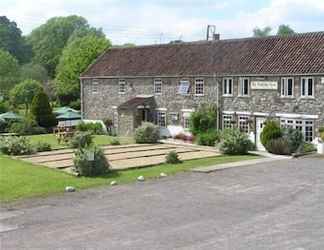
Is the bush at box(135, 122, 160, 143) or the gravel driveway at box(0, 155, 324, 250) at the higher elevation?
the bush at box(135, 122, 160, 143)

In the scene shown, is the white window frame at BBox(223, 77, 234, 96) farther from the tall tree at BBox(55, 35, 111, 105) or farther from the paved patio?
the tall tree at BBox(55, 35, 111, 105)

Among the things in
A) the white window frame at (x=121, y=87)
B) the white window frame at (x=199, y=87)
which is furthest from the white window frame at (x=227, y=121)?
the white window frame at (x=121, y=87)

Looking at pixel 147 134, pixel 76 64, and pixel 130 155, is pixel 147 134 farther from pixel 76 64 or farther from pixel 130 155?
pixel 76 64

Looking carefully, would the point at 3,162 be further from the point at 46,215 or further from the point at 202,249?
the point at 202,249

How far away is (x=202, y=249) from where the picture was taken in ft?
41.7

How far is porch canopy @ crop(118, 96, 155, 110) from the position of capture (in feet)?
141

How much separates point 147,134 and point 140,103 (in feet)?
15.7

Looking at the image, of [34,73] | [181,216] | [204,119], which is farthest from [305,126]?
[34,73]

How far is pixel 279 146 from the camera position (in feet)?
105

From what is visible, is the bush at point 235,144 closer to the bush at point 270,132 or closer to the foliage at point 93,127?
the bush at point 270,132

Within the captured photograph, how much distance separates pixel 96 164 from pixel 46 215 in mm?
7810

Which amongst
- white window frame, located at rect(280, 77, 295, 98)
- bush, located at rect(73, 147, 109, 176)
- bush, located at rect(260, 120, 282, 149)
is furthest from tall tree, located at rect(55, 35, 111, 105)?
bush, located at rect(73, 147, 109, 176)

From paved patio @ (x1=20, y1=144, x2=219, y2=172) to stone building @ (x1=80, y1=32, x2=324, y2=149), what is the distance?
4439 millimetres

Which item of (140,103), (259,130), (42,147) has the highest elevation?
(140,103)
